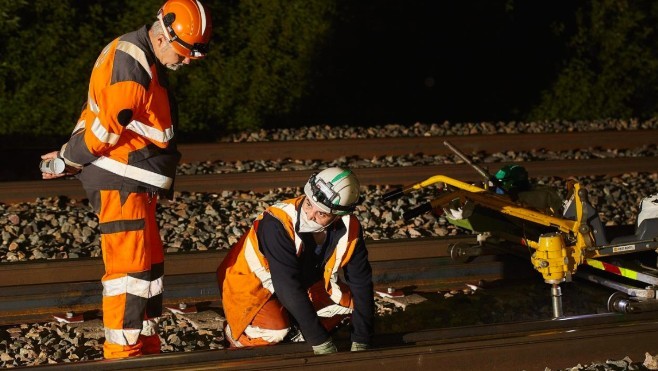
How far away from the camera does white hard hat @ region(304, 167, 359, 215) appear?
16.0 ft

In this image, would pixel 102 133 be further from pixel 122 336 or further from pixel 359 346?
pixel 359 346

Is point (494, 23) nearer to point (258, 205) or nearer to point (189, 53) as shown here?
point (258, 205)

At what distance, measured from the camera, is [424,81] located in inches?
605

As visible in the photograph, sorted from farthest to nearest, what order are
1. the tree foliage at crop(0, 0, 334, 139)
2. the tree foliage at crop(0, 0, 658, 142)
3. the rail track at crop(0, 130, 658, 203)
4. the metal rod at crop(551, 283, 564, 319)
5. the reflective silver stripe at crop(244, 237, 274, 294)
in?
the tree foliage at crop(0, 0, 658, 142) < the tree foliage at crop(0, 0, 334, 139) < the rail track at crop(0, 130, 658, 203) < the metal rod at crop(551, 283, 564, 319) < the reflective silver stripe at crop(244, 237, 274, 294)

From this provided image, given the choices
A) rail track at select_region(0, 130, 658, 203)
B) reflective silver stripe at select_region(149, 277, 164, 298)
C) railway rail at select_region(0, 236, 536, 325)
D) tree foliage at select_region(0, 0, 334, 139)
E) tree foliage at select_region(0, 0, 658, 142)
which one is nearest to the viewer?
reflective silver stripe at select_region(149, 277, 164, 298)

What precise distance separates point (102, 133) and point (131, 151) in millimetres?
238

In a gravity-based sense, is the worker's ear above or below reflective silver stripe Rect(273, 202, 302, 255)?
above

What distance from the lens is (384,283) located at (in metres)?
6.91

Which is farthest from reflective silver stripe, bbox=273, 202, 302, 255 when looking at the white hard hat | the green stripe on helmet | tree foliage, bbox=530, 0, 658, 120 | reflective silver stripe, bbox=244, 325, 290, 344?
tree foliage, bbox=530, 0, 658, 120

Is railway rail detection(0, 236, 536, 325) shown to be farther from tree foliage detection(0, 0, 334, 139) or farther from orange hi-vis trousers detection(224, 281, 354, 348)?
tree foliage detection(0, 0, 334, 139)

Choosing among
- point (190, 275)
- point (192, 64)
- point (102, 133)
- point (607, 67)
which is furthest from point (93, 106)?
point (607, 67)

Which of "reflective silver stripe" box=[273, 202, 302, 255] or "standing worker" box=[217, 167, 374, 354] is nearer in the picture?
"standing worker" box=[217, 167, 374, 354]

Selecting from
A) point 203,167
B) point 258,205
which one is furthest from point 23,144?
point 258,205

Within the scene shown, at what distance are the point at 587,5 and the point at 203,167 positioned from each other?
306 inches
